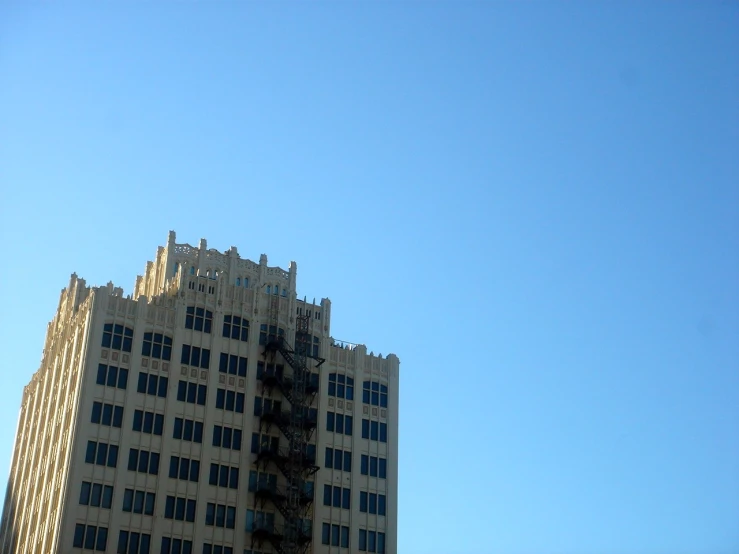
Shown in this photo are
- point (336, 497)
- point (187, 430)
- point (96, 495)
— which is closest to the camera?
point (96, 495)

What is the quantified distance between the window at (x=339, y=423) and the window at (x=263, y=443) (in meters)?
6.29

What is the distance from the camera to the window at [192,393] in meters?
113

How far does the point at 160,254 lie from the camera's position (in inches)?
4902

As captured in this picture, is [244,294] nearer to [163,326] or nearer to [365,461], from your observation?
[163,326]

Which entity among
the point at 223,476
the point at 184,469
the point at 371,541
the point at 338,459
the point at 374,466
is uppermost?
the point at 338,459

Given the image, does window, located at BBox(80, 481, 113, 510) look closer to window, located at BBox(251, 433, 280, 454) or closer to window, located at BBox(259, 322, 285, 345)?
window, located at BBox(251, 433, 280, 454)

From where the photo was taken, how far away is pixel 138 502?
349 ft

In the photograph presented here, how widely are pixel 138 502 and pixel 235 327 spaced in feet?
69.9

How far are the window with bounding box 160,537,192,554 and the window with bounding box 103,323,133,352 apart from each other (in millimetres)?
18996

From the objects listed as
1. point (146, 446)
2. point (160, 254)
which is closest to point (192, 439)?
point (146, 446)

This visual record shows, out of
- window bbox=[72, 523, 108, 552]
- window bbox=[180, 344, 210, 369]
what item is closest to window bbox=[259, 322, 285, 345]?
window bbox=[180, 344, 210, 369]

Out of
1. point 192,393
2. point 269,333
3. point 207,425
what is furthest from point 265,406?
point 269,333

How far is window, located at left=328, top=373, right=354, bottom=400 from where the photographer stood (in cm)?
12112

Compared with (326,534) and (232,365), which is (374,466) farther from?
(232,365)
